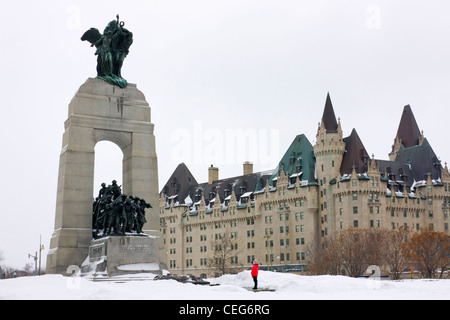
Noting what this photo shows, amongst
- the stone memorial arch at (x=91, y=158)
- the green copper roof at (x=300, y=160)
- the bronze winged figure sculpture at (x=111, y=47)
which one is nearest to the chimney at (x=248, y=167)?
the green copper roof at (x=300, y=160)

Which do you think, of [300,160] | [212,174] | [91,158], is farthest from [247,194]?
[91,158]

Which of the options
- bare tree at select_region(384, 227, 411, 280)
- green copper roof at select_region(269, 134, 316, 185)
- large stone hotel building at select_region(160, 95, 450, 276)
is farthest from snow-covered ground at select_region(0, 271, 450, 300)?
green copper roof at select_region(269, 134, 316, 185)

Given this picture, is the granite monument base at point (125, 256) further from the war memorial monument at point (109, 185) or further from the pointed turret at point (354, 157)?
the pointed turret at point (354, 157)

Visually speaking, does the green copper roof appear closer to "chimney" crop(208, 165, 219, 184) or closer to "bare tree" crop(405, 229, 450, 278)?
"chimney" crop(208, 165, 219, 184)

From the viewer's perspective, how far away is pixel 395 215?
10575 cm

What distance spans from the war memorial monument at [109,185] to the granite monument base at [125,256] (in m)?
0.04

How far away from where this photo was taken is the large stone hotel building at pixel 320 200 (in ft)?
337

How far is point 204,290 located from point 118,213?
27.3 ft

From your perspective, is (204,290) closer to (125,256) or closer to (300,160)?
(125,256)

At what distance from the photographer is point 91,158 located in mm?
33312

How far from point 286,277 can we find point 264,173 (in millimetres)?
95265

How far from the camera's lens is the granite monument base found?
1094 inches
